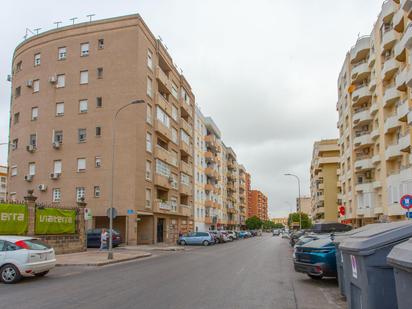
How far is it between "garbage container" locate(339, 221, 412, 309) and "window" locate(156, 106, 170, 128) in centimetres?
4050

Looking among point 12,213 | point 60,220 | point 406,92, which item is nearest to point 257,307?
point 12,213

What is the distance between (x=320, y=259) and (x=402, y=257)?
31.6ft

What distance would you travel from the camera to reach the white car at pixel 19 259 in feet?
45.0

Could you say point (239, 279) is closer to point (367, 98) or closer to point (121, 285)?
point (121, 285)

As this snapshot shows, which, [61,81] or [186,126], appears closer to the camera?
[61,81]

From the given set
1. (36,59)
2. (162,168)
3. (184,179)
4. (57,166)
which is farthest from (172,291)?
(184,179)

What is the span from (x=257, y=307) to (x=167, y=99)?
142 ft

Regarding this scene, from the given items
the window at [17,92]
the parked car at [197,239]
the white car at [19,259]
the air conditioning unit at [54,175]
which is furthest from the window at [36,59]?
the white car at [19,259]

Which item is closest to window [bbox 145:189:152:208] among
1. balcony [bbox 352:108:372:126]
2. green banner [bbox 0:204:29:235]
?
green banner [bbox 0:204:29:235]

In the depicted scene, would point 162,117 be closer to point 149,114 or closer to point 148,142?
point 149,114

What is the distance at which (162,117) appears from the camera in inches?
1858

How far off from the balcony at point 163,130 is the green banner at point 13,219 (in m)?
22.9

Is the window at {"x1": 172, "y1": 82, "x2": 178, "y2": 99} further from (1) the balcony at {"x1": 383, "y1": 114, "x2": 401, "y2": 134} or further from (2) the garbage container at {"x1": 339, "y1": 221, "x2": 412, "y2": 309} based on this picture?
(2) the garbage container at {"x1": 339, "y1": 221, "x2": 412, "y2": 309}

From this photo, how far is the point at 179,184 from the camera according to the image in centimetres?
5422
